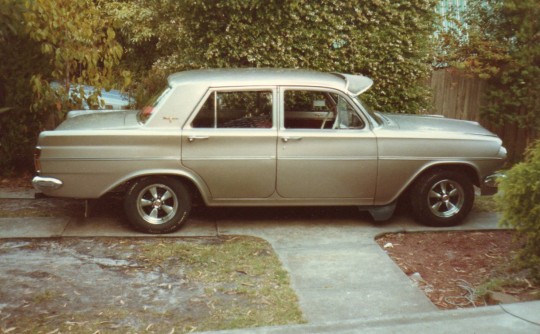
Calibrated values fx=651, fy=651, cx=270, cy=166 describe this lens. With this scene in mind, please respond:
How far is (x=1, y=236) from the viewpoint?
671cm

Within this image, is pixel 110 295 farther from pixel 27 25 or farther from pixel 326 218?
pixel 27 25

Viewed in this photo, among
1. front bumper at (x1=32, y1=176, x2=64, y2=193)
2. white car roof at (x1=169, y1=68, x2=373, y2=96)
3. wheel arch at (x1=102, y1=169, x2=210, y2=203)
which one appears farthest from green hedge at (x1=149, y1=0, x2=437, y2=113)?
front bumper at (x1=32, y1=176, x2=64, y2=193)

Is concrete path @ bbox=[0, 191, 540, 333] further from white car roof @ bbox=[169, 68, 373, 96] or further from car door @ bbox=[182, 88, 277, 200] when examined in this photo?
white car roof @ bbox=[169, 68, 373, 96]

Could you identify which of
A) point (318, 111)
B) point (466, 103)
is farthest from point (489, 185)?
point (466, 103)

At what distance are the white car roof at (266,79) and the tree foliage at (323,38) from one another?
1.86 metres

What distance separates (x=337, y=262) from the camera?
615cm

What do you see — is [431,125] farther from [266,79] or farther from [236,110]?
[236,110]

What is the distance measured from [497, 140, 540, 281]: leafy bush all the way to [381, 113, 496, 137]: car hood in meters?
1.99

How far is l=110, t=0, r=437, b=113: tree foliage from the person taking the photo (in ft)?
29.9

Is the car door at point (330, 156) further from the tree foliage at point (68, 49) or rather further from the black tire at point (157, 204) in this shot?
the tree foliage at point (68, 49)

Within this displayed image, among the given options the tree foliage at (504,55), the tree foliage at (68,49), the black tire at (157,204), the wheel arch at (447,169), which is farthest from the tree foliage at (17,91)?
the tree foliage at (504,55)

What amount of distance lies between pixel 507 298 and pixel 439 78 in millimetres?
7168

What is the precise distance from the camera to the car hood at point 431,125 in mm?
7281

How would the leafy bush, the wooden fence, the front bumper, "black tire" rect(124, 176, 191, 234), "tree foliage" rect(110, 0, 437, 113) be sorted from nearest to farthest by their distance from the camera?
the leafy bush < the front bumper < "black tire" rect(124, 176, 191, 234) < "tree foliage" rect(110, 0, 437, 113) < the wooden fence
